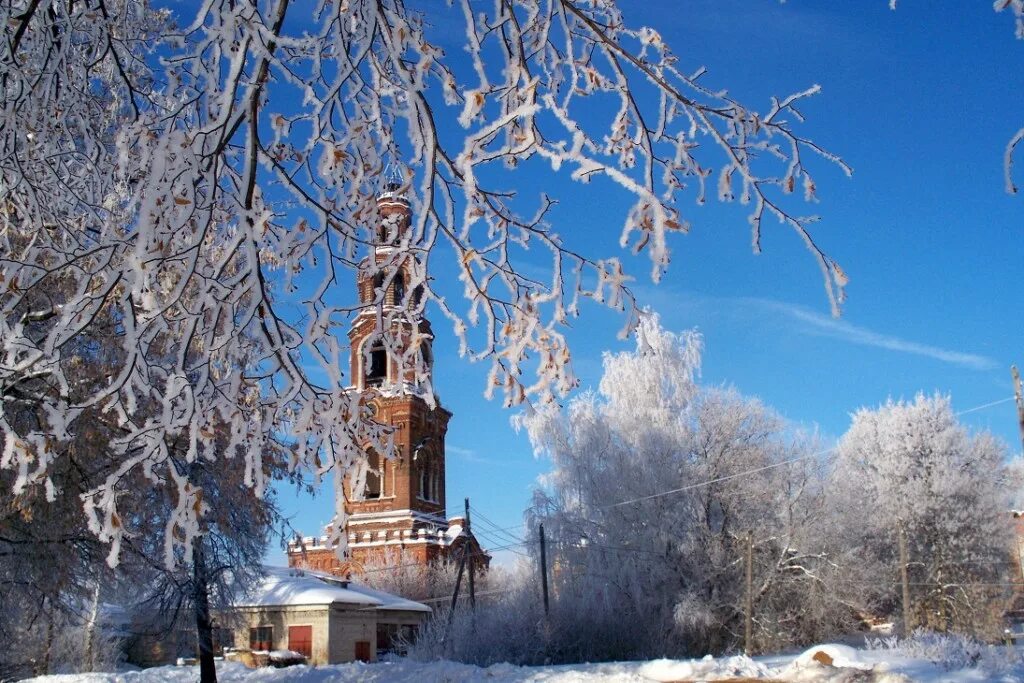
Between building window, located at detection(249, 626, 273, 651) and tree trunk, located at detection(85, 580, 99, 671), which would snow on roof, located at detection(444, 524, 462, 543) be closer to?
building window, located at detection(249, 626, 273, 651)

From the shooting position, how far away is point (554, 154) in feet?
9.71

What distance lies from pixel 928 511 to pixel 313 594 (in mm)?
22234

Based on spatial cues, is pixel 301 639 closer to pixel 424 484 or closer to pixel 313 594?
pixel 313 594

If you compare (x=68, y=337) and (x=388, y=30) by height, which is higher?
(x=388, y=30)

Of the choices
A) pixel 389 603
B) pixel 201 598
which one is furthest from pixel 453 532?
pixel 201 598

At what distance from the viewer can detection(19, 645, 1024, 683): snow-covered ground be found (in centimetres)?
1155

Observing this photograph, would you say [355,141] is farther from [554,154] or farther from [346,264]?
[554,154]

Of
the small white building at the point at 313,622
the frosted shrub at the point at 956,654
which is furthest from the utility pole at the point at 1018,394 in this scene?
the small white building at the point at 313,622

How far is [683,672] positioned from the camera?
1326cm

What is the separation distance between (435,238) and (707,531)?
2585cm

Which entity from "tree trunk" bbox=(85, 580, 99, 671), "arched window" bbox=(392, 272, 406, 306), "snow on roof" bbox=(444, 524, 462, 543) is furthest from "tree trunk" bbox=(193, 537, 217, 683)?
"snow on roof" bbox=(444, 524, 462, 543)

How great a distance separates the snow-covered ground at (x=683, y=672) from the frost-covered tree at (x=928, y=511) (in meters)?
17.0

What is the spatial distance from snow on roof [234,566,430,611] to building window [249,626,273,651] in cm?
85

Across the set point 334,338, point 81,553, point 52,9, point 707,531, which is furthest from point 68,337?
point 707,531
